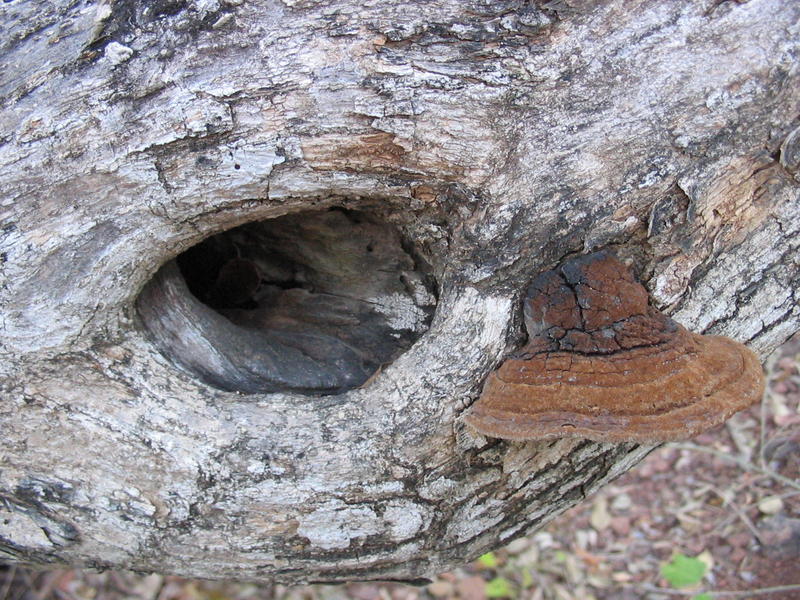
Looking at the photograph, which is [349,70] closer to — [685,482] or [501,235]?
[501,235]

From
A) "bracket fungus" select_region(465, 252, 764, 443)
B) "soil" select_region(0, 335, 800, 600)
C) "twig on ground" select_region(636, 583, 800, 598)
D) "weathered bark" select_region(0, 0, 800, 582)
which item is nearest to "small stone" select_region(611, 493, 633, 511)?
Answer: "soil" select_region(0, 335, 800, 600)

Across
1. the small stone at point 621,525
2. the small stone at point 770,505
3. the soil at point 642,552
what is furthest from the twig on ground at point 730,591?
the small stone at point 770,505

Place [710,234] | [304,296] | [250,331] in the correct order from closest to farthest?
[710,234]
[250,331]
[304,296]

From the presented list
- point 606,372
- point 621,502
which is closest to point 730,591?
point 621,502

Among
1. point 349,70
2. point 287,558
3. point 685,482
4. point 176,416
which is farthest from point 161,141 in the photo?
point 685,482

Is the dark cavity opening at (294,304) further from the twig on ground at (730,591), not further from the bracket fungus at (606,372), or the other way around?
the twig on ground at (730,591)

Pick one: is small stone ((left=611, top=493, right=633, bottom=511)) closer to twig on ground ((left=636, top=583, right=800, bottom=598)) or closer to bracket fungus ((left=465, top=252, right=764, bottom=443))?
twig on ground ((left=636, top=583, right=800, bottom=598))
